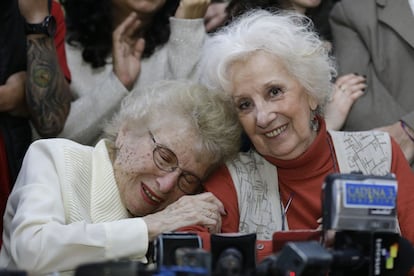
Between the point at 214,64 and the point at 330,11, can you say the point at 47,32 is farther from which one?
the point at 330,11

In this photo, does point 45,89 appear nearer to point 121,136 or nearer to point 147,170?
point 121,136

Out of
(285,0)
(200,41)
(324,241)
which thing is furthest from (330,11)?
(324,241)

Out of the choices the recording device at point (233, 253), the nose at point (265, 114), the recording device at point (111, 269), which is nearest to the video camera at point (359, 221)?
the recording device at point (233, 253)

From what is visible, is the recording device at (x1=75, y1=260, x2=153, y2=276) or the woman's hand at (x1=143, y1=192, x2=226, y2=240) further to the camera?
the woman's hand at (x1=143, y1=192, x2=226, y2=240)

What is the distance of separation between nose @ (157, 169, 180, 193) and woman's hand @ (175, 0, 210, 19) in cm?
91

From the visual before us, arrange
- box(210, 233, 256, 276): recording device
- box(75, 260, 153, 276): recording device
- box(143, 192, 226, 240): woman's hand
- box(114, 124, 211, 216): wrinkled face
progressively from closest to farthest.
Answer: box(75, 260, 153, 276): recording device, box(210, 233, 256, 276): recording device, box(143, 192, 226, 240): woman's hand, box(114, 124, 211, 216): wrinkled face

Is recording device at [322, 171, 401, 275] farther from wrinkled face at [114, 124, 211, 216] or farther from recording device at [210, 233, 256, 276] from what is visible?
wrinkled face at [114, 124, 211, 216]

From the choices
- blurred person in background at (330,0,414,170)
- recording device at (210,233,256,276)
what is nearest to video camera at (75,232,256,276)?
recording device at (210,233,256,276)

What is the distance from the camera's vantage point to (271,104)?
276 cm

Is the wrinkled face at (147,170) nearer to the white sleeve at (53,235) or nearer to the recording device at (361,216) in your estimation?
the white sleeve at (53,235)

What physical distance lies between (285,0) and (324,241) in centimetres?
167

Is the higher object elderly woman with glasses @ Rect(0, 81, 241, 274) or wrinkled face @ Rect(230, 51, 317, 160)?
wrinkled face @ Rect(230, 51, 317, 160)

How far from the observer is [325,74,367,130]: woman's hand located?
335 centimetres

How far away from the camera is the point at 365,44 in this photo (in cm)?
344
